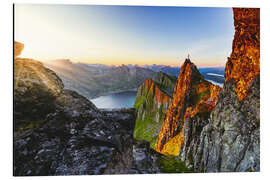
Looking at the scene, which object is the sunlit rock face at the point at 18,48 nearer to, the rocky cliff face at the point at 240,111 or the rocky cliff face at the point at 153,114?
the rocky cliff face at the point at 240,111

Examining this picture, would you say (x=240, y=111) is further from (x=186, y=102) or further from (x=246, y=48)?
(x=186, y=102)

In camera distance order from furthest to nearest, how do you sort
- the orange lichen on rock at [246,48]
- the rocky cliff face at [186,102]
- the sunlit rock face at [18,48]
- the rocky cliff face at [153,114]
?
the rocky cliff face at [153,114], the rocky cliff face at [186,102], the orange lichen on rock at [246,48], the sunlit rock face at [18,48]

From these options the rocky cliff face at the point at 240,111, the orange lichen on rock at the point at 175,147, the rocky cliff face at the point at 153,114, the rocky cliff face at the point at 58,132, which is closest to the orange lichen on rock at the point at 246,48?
the rocky cliff face at the point at 240,111

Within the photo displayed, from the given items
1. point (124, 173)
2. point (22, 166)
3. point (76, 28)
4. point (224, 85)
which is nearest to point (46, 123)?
point (22, 166)

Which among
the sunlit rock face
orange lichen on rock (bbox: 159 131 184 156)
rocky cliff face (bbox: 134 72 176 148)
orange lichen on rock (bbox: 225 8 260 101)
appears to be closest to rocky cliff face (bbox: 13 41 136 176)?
the sunlit rock face
